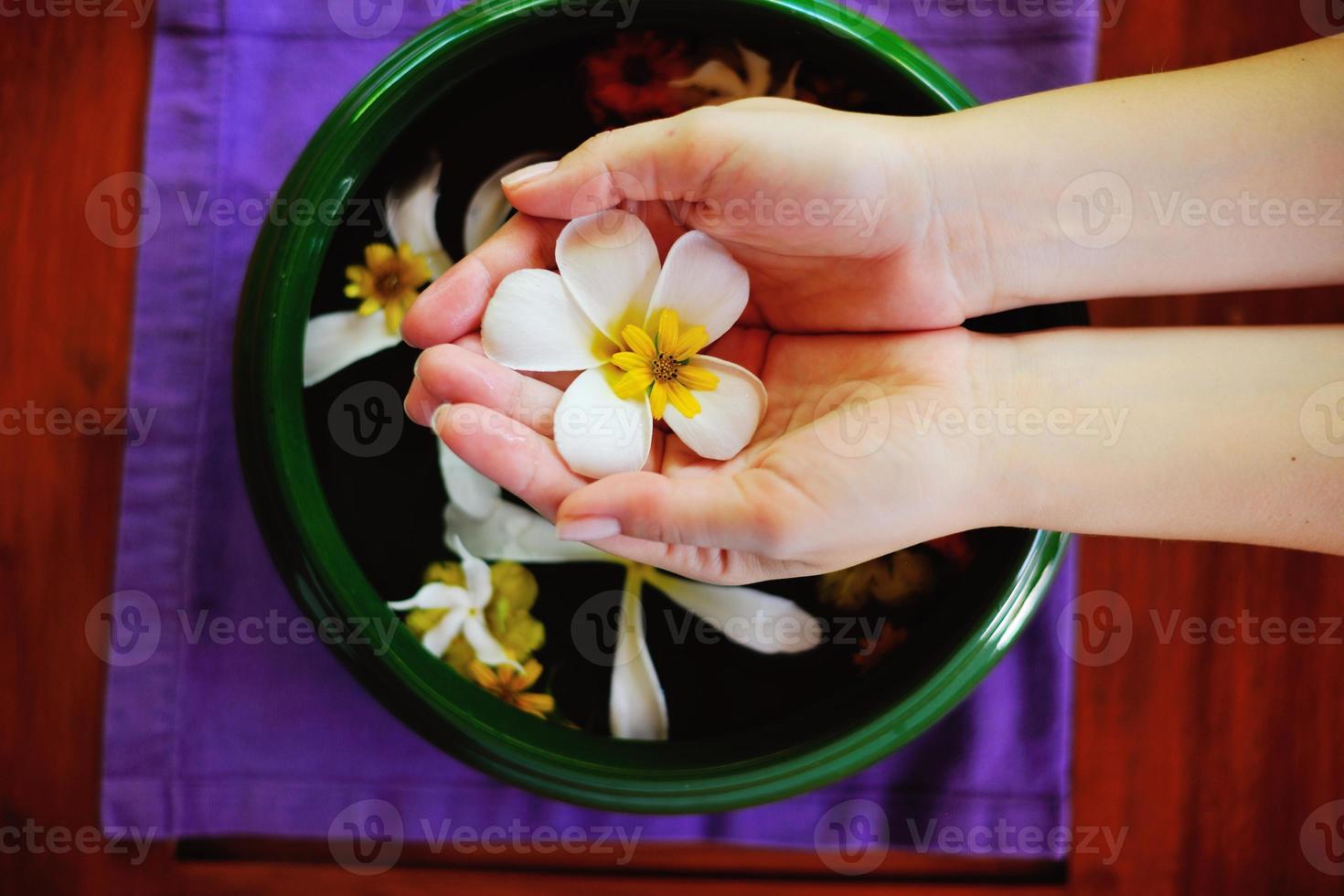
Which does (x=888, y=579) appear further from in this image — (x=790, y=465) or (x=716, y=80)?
(x=716, y=80)

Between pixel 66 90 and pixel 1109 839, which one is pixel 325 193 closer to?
pixel 66 90

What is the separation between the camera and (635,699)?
442 mm

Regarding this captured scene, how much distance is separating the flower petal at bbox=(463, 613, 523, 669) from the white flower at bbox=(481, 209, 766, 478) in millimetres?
111

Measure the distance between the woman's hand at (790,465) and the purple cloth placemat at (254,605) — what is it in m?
0.18

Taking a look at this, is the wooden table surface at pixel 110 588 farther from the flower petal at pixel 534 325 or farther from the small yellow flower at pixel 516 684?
the flower petal at pixel 534 325

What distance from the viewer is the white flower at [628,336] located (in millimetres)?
393

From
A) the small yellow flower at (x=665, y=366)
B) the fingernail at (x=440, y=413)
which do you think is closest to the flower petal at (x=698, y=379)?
the small yellow flower at (x=665, y=366)

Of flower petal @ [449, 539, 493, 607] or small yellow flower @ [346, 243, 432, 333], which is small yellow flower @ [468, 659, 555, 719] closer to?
flower petal @ [449, 539, 493, 607]

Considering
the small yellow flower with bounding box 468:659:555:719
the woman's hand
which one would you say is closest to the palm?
the woman's hand

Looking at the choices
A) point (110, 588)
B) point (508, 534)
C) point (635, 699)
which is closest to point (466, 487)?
point (508, 534)

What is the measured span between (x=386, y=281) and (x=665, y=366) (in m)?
0.14

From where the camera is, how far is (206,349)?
1.67 feet

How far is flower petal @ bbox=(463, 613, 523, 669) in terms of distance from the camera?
17.4 inches

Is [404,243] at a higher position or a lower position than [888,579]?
higher
